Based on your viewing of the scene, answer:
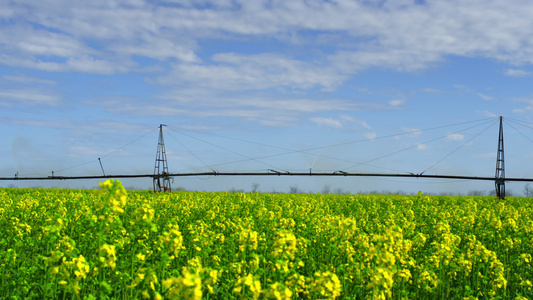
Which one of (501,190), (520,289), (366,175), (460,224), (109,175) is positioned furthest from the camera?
(109,175)

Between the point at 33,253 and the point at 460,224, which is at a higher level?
the point at 460,224

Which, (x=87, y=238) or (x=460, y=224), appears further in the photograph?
(x=460, y=224)

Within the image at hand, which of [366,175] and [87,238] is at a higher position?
[366,175]

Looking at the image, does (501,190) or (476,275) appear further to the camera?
Answer: (501,190)

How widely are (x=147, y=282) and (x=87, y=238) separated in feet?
20.5

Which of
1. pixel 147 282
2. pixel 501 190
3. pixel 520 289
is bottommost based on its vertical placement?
pixel 520 289

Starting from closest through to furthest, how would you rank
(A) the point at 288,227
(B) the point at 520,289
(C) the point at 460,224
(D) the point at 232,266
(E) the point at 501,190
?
(D) the point at 232,266
(B) the point at 520,289
(A) the point at 288,227
(C) the point at 460,224
(E) the point at 501,190

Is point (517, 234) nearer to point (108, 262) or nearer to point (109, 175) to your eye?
point (108, 262)

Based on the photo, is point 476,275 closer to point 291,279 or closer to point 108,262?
point 291,279

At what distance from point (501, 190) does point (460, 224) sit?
34010mm

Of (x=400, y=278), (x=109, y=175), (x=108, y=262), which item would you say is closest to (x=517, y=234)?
(x=400, y=278)

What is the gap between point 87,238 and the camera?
10.5 metres

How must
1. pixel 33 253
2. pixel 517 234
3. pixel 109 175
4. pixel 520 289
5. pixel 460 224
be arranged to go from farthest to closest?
pixel 109 175, pixel 460 224, pixel 517 234, pixel 33 253, pixel 520 289

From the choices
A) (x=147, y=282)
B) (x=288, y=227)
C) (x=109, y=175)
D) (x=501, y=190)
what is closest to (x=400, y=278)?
(x=288, y=227)
